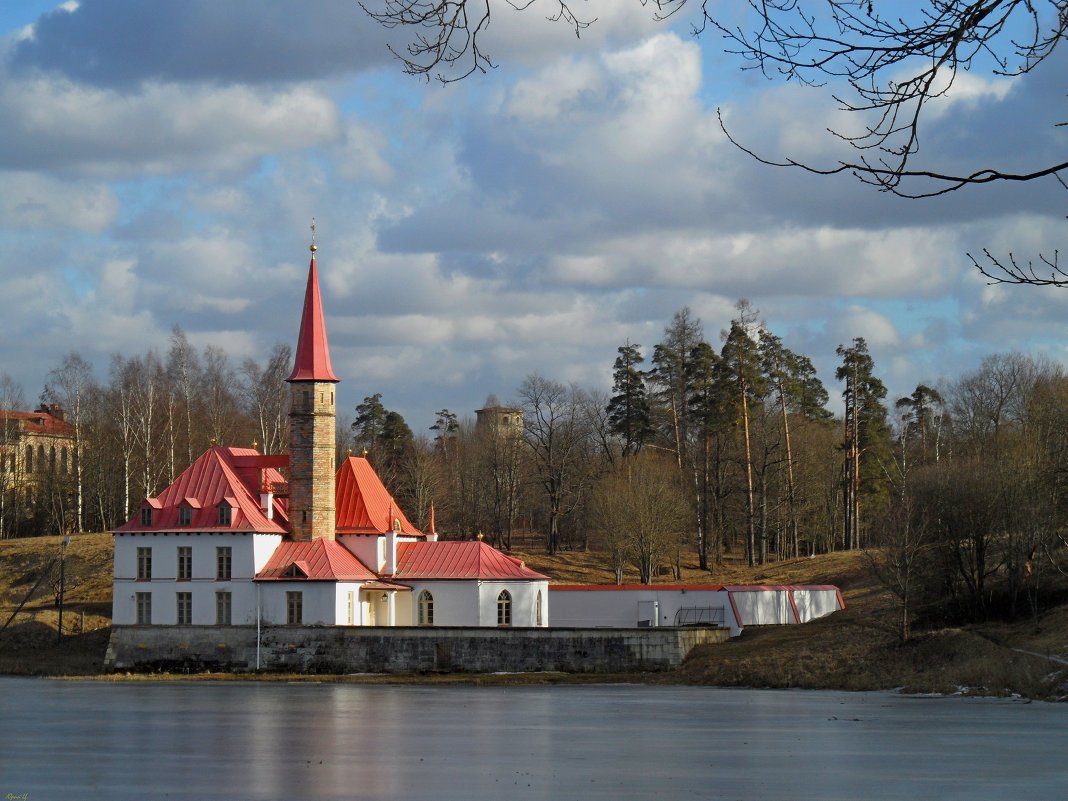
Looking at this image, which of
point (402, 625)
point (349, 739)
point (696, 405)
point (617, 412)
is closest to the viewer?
point (349, 739)

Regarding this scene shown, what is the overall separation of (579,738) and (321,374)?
33498 millimetres

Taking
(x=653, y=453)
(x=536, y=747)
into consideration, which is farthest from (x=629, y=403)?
(x=536, y=747)

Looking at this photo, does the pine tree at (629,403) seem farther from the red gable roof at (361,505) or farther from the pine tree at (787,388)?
the red gable roof at (361,505)

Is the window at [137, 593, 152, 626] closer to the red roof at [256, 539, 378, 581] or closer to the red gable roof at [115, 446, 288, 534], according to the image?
the red gable roof at [115, 446, 288, 534]

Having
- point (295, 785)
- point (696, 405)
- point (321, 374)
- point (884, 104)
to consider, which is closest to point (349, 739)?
point (295, 785)

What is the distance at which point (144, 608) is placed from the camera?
180 ft

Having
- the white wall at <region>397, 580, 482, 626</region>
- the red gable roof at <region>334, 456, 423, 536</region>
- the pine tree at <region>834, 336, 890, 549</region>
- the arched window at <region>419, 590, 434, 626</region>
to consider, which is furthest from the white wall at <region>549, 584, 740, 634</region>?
the pine tree at <region>834, 336, 890, 549</region>

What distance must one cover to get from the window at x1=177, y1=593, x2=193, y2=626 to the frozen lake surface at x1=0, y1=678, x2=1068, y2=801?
13.8 m

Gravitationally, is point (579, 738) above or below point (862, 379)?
below

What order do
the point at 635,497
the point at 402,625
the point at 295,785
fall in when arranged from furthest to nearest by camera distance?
the point at 635,497, the point at 402,625, the point at 295,785

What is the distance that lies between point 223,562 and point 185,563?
5.54 feet

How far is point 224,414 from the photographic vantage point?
90.5m

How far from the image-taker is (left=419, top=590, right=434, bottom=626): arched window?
55.9 metres

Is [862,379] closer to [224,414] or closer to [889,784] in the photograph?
[224,414]
